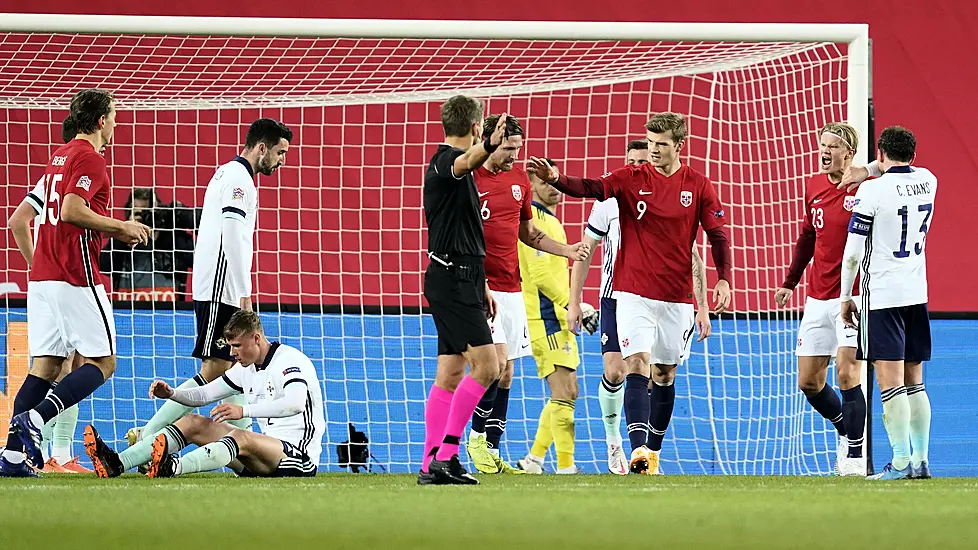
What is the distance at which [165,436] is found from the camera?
19.0ft

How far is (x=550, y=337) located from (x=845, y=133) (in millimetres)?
2028

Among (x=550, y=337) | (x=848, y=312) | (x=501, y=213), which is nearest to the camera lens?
(x=848, y=312)

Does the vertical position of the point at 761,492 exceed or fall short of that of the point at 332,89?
it falls short

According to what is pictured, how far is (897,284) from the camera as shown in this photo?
587cm

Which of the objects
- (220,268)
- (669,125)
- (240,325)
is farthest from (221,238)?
(669,125)

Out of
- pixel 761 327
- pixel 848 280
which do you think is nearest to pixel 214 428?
pixel 848 280

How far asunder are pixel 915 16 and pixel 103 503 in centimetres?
1145

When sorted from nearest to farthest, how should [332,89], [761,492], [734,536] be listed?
[734,536], [761,492], [332,89]

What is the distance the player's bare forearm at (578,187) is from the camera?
612cm

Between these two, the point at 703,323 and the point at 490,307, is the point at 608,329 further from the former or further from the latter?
the point at 490,307

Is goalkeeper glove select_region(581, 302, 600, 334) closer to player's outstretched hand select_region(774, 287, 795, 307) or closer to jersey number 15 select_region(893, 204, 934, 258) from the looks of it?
player's outstretched hand select_region(774, 287, 795, 307)

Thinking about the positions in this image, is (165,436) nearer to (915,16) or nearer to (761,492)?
(761,492)

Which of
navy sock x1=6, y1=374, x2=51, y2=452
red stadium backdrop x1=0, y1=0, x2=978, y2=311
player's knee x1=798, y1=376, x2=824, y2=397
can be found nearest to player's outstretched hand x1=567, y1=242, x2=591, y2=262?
player's knee x1=798, y1=376, x2=824, y2=397

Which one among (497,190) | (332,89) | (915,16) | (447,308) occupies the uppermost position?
(915,16)
